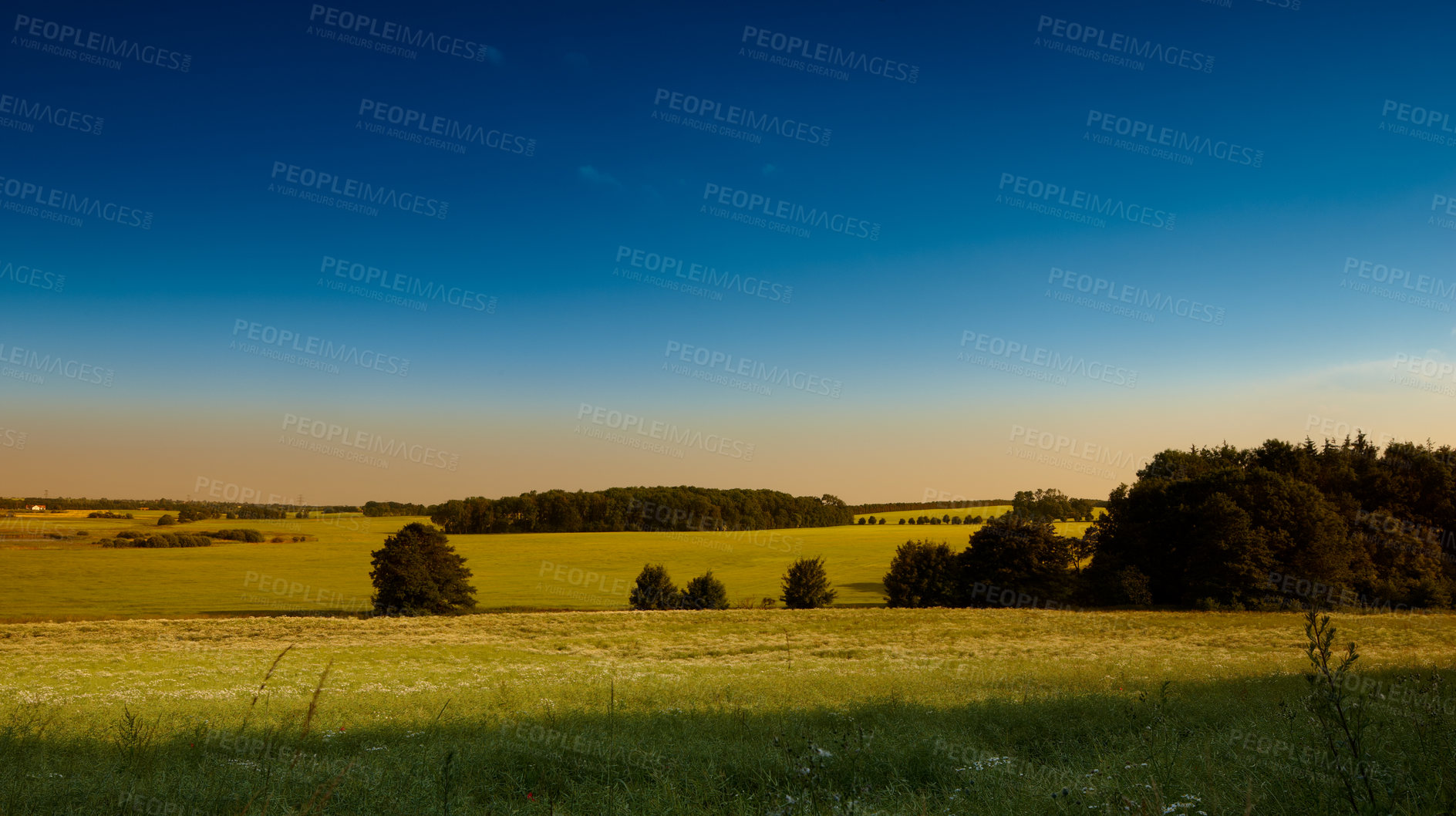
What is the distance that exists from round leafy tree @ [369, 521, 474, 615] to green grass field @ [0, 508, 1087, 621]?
326cm

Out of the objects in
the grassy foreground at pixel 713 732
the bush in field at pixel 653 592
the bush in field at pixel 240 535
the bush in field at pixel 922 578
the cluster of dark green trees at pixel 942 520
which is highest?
the grassy foreground at pixel 713 732

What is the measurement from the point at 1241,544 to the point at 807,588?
84.0 ft

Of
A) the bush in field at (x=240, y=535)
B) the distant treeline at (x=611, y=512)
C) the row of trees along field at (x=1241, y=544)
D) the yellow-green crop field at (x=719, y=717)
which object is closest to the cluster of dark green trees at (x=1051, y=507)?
the row of trees along field at (x=1241, y=544)

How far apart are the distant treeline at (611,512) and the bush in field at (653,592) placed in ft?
120

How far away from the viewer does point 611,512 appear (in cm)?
9238

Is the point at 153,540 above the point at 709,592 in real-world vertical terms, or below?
below

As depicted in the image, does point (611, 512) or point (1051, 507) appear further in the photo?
point (611, 512)

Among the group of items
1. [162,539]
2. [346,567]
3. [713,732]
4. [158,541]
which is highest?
[713,732]

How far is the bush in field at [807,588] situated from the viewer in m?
49.5

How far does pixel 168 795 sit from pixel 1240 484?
4939 centimetres

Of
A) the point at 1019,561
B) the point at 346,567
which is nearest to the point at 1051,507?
the point at 1019,561

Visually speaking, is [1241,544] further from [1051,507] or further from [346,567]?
[346,567]

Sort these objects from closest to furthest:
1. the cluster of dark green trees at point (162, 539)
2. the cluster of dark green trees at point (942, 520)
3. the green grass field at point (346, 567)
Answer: the green grass field at point (346, 567) < the cluster of dark green trees at point (162, 539) < the cluster of dark green trees at point (942, 520)

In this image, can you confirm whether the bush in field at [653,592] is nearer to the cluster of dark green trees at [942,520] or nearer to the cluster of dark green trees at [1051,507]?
the cluster of dark green trees at [1051,507]
